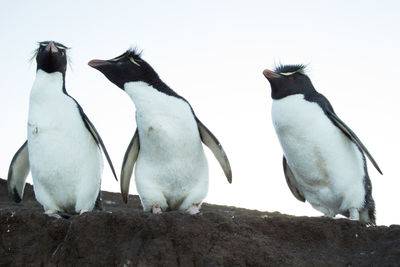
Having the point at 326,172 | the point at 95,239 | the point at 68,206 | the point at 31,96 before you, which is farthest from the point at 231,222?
the point at 31,96

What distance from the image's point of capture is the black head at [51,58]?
5.26 m

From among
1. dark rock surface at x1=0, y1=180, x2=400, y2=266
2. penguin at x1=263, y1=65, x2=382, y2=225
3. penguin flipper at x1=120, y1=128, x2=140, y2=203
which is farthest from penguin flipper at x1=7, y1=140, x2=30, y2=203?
penguin at x1=263, y1=65, x2=382, y2=225

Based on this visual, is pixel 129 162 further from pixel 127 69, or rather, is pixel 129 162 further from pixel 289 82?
pixel 289 82

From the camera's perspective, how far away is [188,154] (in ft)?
15.1

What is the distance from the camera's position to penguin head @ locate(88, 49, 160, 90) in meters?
4.88

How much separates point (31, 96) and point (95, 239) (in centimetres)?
217

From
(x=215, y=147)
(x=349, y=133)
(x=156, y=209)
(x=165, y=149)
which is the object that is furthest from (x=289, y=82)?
(x=156, y=209)

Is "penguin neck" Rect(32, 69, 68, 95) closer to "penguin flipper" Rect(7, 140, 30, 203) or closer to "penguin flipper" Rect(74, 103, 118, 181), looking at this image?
"penguin flipper" Rect(74, 103, 118, 181)

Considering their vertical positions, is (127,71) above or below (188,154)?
above

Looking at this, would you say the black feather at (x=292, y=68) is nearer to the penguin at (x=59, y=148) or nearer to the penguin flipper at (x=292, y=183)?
the penguin flipper at (x=292, y=183)

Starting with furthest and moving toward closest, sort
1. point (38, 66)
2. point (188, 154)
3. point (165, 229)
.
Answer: point (38, 66) < point (188, 154) < point (165, 229)

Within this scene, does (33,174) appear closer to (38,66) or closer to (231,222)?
(38,66)

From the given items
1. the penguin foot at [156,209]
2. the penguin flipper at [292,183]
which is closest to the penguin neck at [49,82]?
the penguin foot at [156,209]

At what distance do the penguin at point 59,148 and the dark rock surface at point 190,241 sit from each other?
0.90 meters
